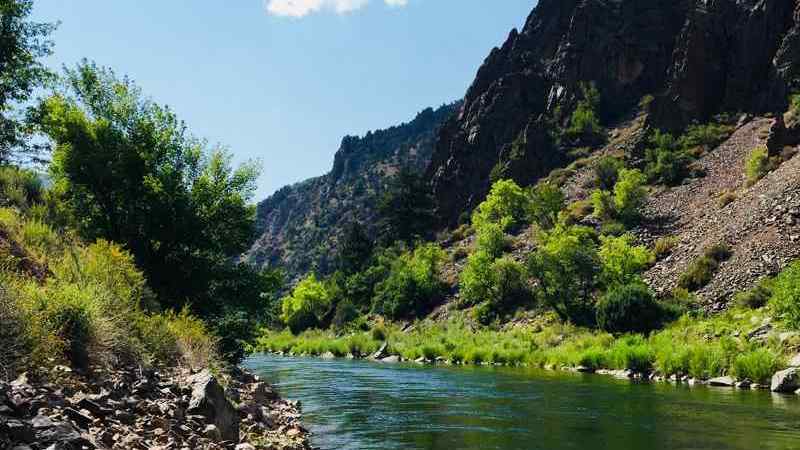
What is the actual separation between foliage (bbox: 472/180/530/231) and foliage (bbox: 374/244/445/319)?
29.7 ft

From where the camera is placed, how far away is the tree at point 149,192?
2523cm

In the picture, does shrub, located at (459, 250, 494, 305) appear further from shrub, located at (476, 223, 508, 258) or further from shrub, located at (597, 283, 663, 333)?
shrub, located at (597, 283, 663, 333)

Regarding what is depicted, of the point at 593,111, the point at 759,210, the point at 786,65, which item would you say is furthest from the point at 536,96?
the point at 759,210

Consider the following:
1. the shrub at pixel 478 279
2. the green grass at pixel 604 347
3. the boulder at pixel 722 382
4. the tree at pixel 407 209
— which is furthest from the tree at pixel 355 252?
the boulder at pixel 722 382

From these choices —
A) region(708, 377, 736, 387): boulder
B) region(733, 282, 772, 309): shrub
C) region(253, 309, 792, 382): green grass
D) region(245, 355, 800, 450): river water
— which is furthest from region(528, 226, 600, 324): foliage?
region(708, 377, 736, 387): boulder

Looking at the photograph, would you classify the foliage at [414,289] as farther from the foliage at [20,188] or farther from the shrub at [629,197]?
the foliage at [20,188]

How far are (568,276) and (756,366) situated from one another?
27.8 meters

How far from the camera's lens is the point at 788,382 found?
83.0 feet

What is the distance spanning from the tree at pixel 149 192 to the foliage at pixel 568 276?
3444 centimetres

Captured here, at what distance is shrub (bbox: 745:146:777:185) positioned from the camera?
60.2 meters

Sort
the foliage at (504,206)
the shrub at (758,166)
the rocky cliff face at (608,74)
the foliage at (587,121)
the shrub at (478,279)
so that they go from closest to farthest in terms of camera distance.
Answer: the shrub at (758,166) < the shrub at (478,279) < the rocky cliff face at (608,74) < the foliage at (504,206) < the foliage at (587,121)

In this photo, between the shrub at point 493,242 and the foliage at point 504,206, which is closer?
the shrub at point 493,242

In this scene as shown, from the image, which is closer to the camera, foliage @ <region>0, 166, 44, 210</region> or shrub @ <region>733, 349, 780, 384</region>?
foliage @ <region>0, 166, 44, 210</region>

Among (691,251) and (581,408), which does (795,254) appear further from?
(581,408)
